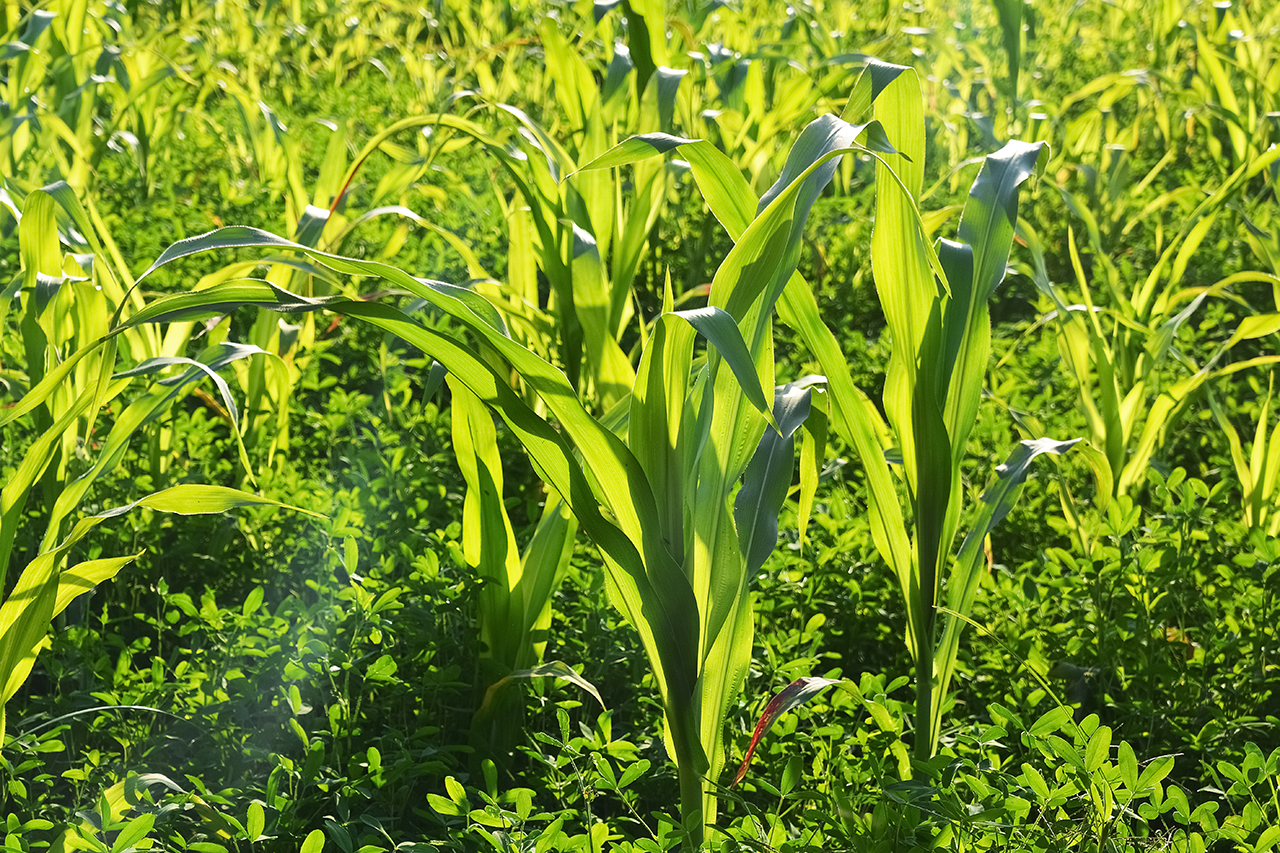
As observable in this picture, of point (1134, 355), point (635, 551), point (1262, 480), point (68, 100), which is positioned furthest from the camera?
point (68, 100)

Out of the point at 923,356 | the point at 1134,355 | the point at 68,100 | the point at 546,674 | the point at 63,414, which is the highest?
the point at 68,100

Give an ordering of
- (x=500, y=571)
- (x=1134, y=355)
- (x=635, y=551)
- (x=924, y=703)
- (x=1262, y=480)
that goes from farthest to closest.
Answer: (x=1134, y=355)
(x=1262, y=480)
(x=500, y=571)
(x=924, y=703)
(x=635, y=551)

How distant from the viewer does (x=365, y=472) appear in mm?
1759

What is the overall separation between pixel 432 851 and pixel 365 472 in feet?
3.07

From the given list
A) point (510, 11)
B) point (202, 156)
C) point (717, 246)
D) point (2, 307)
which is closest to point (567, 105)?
point (717, 246)

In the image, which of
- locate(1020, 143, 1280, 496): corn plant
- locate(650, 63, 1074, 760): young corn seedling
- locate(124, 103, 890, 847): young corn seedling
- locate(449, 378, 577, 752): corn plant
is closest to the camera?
locate(124, 103, 890, 847): young corn seedling

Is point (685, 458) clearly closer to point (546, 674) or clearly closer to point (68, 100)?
point (546, 674)

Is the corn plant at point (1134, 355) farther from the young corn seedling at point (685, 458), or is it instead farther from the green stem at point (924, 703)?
the young corn seedling at point (685, 458)

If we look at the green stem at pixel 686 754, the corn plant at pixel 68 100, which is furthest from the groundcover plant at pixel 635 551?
the corn plant at pixel 68 100

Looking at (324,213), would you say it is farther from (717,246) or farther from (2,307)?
(717,246)

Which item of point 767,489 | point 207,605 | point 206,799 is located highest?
point 767,489

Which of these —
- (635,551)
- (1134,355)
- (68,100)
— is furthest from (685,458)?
(68,100)

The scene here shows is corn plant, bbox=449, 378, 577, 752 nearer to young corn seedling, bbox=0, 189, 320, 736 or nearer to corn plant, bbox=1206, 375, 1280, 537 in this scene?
young corn seedling, bbox=0, 189, 320, 736

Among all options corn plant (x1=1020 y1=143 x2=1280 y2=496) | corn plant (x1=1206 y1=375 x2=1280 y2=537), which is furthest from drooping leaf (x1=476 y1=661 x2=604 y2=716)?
corn plant (x1=1206 y1=375 x2=1280 y2=537)
